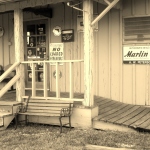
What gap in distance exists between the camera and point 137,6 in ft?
24.2

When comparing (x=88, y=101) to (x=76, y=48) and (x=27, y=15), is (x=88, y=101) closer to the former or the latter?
(x=76, y=48)

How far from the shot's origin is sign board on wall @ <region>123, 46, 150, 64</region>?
730cm

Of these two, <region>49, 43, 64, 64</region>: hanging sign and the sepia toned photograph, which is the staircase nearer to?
the sepia toned photograph

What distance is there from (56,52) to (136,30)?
234cm

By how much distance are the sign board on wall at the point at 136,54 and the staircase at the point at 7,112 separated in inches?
112

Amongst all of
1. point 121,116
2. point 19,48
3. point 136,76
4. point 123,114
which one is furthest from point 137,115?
point 19,48

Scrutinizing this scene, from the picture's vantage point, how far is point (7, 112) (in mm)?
6715

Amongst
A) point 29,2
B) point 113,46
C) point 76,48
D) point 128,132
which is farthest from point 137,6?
point 128,132

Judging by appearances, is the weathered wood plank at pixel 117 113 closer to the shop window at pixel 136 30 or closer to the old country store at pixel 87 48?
the old country store at pixel 87 48

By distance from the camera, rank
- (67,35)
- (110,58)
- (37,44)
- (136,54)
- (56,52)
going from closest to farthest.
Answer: (136,54) < (110,58) < (67,35) < (56,52) < (37,44)

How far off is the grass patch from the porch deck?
194mm

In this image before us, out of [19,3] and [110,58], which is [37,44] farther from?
[110,58]

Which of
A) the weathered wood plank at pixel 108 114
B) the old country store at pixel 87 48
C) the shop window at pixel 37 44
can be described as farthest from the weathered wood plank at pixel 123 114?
the shop window at pixel 37 44

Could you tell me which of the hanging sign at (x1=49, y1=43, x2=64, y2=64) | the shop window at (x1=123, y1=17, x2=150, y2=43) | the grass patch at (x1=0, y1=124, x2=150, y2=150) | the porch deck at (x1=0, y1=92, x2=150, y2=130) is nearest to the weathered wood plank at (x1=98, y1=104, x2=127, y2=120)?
the porch deck at (x1=0, y1=92, x2=150, y2=130)
